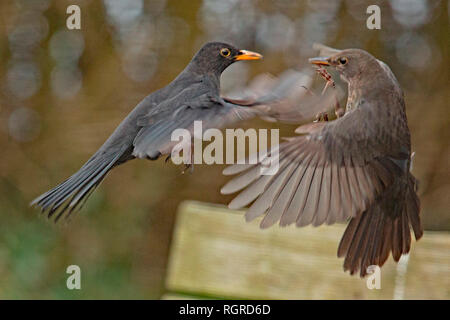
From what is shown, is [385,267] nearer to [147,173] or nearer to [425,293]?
[425,293]

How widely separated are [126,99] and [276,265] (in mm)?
2979

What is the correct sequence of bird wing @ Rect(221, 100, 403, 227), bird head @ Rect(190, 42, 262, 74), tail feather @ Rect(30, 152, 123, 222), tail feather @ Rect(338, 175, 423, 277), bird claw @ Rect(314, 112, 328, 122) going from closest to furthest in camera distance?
1. tail feather @ Rect(30, 152, 123, 222)
2. bird claw @ Rect(314, 112, 328, 122)
3. bird head @ Rect(190, 42, 262, 74)
4. bird wing @ Rect(221, 100, 403, 227)
5. tail feather @ Rect(338, 175, 423, 277)

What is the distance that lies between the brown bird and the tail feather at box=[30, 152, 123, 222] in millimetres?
409

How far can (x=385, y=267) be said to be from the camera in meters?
2.51

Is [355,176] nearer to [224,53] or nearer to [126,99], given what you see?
[224,53]

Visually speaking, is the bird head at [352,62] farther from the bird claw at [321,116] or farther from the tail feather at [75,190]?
the tail feather at [75,190]

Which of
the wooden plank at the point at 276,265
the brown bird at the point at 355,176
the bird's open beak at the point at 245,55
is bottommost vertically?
the wooden plank at the point at 276,265

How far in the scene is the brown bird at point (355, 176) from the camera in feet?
6.97

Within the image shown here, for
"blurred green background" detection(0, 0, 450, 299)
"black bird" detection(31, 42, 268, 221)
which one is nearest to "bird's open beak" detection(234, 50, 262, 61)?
"black bird" detection(31, 42, 268, 221)

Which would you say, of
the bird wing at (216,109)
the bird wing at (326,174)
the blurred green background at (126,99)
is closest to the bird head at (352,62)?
the bird wing at (326,174)

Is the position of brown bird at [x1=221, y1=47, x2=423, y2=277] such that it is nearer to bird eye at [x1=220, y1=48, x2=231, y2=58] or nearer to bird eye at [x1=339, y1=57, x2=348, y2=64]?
bird eye at [x1=339, y1=57, x2=348, y2=64]

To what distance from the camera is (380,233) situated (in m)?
2.40

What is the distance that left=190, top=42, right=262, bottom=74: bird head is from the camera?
1985mm
